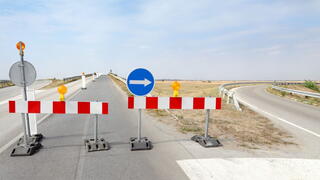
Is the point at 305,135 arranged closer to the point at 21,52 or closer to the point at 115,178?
the point at 115,178

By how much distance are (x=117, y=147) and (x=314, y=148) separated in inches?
201

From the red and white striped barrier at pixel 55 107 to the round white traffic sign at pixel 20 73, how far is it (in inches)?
22.0

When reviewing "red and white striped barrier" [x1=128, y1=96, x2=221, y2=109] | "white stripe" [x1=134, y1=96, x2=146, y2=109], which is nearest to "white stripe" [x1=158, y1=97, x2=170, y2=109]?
"red and white striped barrier" [x1=128, y1=96, x2=221, y2=109]

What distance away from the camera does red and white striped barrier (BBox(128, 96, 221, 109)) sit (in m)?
5.45

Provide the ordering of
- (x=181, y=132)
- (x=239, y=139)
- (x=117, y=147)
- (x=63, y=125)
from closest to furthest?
(x=117, y=147)
(x=239, y=139)
(x=181, y=132)
(x=63, y=125)

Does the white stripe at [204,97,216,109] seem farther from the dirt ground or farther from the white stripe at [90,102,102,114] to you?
the white stripe at [90,102,102,114]

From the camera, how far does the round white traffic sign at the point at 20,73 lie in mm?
5180

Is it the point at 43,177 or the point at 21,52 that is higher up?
the point at 21,52

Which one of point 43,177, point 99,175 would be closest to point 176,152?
point 99,175

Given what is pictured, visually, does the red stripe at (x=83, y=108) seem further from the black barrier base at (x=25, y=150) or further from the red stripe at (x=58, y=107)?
the black barrier base at (x=25, y=150)

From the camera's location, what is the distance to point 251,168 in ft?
13.6

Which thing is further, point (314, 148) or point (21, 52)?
point (314, 148)

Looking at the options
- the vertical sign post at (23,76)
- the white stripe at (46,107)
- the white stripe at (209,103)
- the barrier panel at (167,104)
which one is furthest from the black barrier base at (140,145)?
the vertical sign post at (23,76)

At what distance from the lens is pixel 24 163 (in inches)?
170
